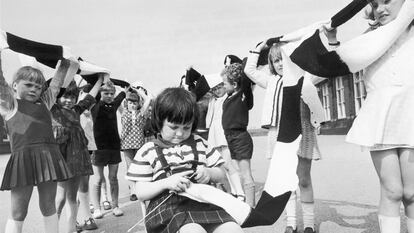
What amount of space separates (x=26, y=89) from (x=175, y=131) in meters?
1.82

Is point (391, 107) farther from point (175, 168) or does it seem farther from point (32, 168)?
point (32, 168)

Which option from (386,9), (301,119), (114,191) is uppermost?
(386,9)

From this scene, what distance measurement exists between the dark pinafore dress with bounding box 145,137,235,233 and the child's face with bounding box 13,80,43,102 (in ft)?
5.98

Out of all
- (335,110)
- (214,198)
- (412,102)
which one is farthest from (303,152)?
(335,110)

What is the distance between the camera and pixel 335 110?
26453 millimetres

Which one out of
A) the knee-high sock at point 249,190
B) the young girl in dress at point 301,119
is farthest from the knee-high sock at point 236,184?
the knee-high sock at point 249,190

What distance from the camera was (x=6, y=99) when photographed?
3.71m

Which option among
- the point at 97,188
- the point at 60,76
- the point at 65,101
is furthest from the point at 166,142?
the point at 97,188

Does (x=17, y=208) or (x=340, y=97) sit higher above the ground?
(x=17, y=208)

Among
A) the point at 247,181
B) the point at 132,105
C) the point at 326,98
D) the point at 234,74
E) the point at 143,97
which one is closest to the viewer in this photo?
the point at 247,181

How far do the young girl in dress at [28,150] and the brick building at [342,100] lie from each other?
18.7m

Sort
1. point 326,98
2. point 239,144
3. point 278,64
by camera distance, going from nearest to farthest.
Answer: point 278,64, point 239,144, point 326,98

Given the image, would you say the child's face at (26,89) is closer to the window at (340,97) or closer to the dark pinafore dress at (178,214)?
the dark pinafore dress at (178,214)

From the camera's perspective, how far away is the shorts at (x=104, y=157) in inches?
235
